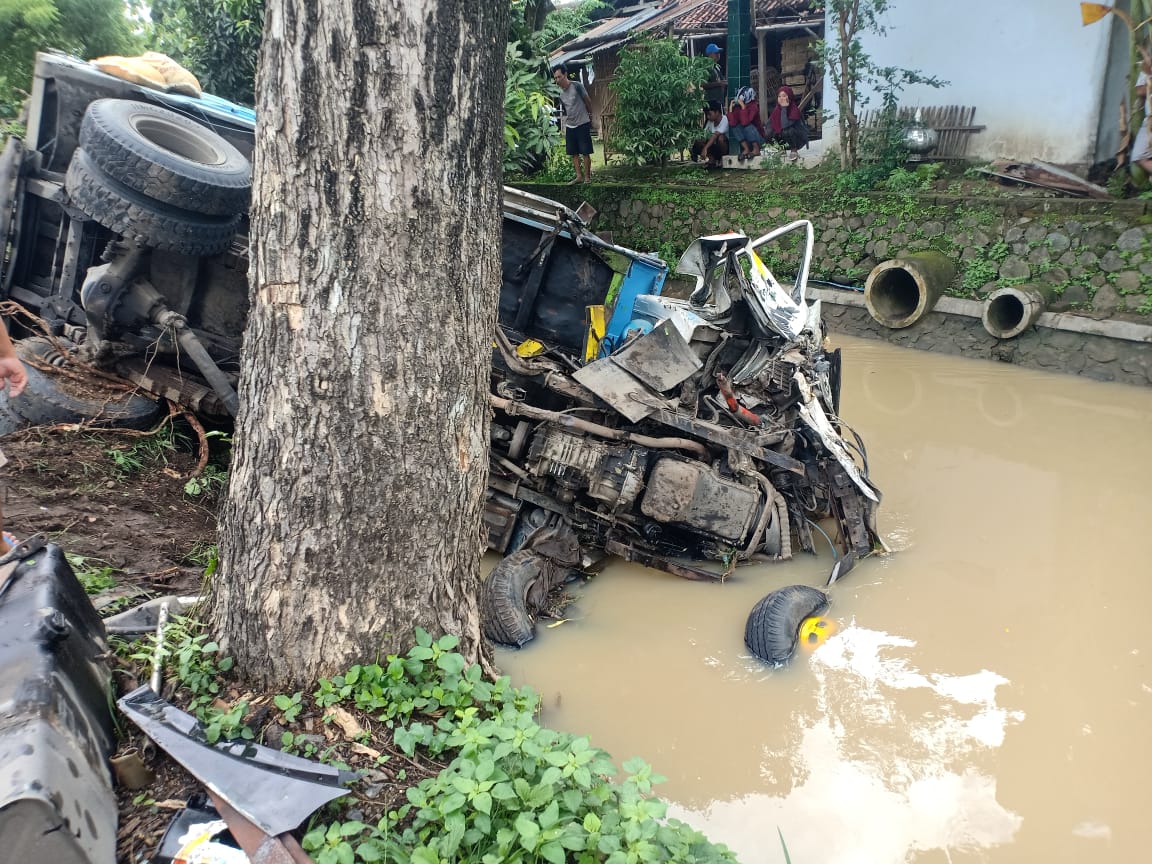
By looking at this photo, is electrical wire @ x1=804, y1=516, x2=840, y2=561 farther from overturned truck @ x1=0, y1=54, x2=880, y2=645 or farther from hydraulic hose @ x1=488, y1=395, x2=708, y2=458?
hydraulic hose @ x1=488, y1=395, x2=708, y2=458

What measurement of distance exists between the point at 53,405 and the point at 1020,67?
1112 centimetres

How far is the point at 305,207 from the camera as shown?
2.07m

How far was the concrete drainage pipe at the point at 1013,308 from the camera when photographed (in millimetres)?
8617

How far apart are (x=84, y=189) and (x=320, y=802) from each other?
3876 mm

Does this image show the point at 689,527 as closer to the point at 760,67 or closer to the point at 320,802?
the point at 320,802

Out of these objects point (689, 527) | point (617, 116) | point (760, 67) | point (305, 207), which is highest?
point (760, 67)

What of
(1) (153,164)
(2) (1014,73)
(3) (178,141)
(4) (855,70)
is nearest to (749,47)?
(4) (855,70)

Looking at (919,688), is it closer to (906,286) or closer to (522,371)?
→ (522,371)

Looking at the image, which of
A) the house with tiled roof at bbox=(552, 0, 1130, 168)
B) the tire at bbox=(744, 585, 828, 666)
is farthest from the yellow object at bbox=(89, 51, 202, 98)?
the house with tiled roof at bbox=(552, 0, 1130, 168)

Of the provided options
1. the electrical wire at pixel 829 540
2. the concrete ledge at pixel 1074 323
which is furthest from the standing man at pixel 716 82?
the electrical wire at pixel 829 540

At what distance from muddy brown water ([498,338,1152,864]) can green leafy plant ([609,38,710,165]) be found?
337 inches

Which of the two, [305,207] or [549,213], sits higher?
[549,213]

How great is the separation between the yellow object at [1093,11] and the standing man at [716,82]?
6774 mm

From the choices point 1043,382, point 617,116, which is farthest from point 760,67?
point 1043,382
